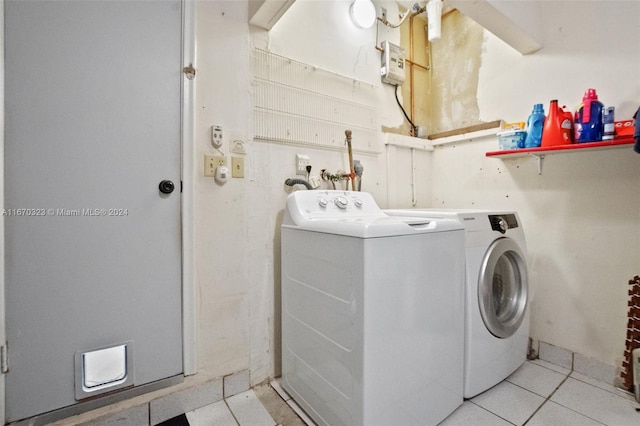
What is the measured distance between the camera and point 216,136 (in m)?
1.49

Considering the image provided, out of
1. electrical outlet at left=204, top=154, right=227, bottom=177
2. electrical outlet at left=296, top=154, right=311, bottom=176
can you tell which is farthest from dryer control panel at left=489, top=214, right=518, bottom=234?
electrical outlet at left=204, top=154, right=227, bottom=177

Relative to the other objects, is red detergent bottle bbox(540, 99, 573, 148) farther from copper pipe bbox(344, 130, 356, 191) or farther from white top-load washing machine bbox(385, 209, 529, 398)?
copper pipe bbox(344, 130, 356, 191)

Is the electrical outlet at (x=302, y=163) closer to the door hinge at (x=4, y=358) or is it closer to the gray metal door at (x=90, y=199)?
the gray metal door at (x=90, y=199)

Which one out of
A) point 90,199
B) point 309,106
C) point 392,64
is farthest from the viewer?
point 392,64

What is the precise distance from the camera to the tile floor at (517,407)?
1.35m

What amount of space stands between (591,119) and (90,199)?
2.44 m

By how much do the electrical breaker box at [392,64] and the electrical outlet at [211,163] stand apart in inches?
57.5

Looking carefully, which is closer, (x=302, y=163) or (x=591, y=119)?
(x=591, y=119)

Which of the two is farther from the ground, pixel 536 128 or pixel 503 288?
pixel 536 128

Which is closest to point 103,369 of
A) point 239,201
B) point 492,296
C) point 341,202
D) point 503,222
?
point 239,201

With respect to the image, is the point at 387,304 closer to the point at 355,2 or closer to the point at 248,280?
the point at 248,280

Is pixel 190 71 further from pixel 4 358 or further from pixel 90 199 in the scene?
pixel 4 358

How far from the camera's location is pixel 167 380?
4.53 ft

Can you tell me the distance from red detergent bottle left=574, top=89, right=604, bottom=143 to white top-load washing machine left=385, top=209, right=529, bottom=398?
1.77 feet
